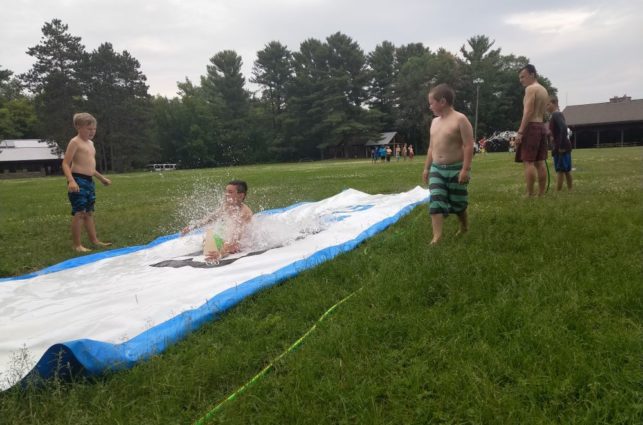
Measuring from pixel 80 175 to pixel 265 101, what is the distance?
70.5 meters

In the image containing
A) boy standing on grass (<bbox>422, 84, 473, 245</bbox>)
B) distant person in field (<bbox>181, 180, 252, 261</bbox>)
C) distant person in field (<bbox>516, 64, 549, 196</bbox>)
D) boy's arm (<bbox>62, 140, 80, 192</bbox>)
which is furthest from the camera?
distant person in field (<bbox>516, 64, 549, 196</bbox>)

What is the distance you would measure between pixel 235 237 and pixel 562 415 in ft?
13.9

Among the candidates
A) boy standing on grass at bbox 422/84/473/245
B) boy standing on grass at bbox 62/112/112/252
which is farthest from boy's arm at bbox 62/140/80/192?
boy standing on grass at bbox 422/84/473/245

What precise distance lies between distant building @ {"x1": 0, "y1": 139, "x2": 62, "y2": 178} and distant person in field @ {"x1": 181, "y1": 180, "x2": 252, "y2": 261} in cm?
6015

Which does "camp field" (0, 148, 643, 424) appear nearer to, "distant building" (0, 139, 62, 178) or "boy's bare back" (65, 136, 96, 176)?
"boy's bare back" (65, 136, 96, 176)

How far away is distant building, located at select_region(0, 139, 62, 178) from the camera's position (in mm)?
56125

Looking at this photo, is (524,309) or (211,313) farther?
(211,313)

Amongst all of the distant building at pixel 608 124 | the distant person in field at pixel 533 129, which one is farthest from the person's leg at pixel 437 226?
the distant building at pixel 608 124

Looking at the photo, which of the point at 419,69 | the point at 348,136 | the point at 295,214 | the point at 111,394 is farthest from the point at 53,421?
the point at 419,69

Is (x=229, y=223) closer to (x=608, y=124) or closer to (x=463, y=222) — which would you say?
(x=463, y=222)

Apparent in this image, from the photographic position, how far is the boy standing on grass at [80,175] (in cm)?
631

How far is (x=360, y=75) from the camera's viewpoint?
204 ft

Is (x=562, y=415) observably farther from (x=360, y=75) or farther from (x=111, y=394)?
(x=360, y=75)

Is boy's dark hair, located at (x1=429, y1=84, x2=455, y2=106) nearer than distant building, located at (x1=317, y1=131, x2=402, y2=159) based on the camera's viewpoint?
Yes
